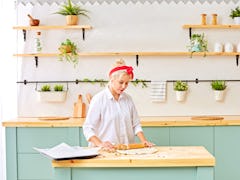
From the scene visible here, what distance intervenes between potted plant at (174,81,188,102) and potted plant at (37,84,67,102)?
123 cm

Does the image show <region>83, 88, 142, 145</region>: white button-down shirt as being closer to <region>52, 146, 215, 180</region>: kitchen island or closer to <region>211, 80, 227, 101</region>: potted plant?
<region>52, 146, 215, 180</region>: kitchen island

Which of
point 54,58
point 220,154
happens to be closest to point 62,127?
point 54,58

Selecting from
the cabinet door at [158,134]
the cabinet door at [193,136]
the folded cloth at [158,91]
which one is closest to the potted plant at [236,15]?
the folded cloth at [158,91]

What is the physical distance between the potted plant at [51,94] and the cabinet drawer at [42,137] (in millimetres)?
552

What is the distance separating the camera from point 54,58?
4816 millimetres

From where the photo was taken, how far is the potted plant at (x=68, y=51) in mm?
4641

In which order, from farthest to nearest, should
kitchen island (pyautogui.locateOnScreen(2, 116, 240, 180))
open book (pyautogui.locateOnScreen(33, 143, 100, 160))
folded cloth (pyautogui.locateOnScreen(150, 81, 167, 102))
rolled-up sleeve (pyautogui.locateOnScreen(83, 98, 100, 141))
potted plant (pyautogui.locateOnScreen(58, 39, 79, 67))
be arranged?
folded cloth (pyautogui.locateOnScreen(150, 81, 167, 102))
potted plant (pyautogui.locateOnScreen(58, 39, 79, 67))
kitchen island (pyautogui.locateOnScreen(2, 116, 240, 180))
rolled-up sleeve (pyautogui.locateOnScreen(83, 98, 100, 141))
open book (pyautogui.locateOnScreen(33, 143, 100, 160))

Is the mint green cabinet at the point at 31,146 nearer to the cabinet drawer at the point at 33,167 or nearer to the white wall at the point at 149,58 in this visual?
the cabinet drawer at the point at 33,167

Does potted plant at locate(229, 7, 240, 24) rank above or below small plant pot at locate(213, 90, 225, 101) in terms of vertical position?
above

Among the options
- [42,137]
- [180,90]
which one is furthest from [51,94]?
[180,90]

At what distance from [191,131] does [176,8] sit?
1.43 m

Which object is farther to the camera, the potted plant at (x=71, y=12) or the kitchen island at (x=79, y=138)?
the potted plant at (x=71, y=12)

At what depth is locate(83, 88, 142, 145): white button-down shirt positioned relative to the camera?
10.6 ft

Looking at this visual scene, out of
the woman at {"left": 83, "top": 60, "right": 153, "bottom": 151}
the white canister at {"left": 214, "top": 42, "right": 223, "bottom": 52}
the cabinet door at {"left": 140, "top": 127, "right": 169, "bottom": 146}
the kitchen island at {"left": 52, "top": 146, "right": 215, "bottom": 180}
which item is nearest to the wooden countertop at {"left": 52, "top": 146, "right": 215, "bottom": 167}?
the kitchen island at {"left": 52, "top": 146, "right": 215, "bottom": 180}
